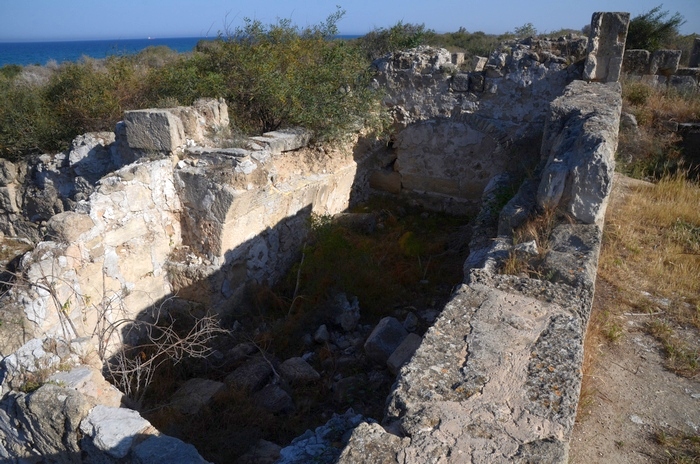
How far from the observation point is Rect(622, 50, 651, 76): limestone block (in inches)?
356

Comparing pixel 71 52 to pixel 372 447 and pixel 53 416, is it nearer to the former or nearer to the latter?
pixel 53 416

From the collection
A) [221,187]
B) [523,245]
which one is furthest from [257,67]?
[523,245]

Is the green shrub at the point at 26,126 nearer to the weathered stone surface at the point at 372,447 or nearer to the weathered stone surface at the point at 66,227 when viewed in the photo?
the weathered stone surface at the point at 66,227

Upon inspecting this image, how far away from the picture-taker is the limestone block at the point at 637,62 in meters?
9.04

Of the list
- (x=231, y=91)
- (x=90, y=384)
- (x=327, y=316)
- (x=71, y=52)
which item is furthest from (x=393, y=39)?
(x=71, y=52)

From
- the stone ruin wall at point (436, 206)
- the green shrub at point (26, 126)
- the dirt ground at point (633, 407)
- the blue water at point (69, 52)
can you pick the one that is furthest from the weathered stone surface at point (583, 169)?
the blue water at point (69, 52)

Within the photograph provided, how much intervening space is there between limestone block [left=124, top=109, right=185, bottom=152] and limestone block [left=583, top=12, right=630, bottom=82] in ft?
16.4

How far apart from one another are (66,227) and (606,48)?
6.45 metres

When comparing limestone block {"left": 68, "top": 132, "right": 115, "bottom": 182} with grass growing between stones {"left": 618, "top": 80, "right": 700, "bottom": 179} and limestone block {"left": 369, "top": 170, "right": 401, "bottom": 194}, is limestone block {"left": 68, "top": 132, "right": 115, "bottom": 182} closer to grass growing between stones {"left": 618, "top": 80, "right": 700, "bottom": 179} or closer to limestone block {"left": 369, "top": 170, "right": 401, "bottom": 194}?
limestone block {"left": 369, "top": 170, "right": 401, "bottom": 194}

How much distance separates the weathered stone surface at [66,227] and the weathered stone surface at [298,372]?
75.7 inches

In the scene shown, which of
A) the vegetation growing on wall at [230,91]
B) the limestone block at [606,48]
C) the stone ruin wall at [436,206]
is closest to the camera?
the stone ruin wall at [436,206]

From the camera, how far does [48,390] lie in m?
2.71

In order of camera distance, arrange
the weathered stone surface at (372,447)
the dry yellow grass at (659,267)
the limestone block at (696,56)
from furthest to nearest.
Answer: the limestone block at (696,56) < the dry yellow grass at (659,267) < the weathered stone surface at (372,447)

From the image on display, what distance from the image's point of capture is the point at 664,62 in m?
8.85
